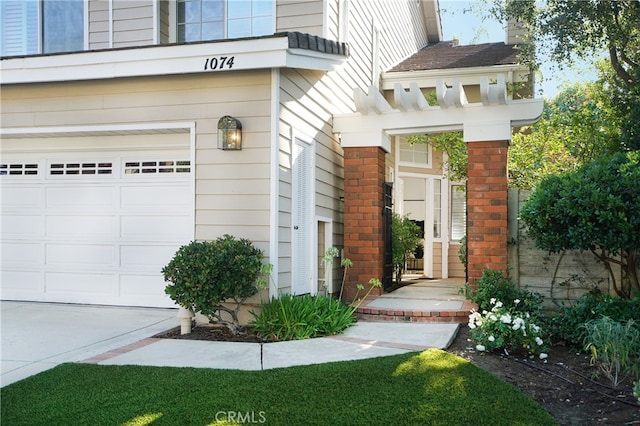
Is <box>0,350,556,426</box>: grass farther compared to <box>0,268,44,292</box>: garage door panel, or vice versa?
<box>0,268,44,292</box>: garage door panel

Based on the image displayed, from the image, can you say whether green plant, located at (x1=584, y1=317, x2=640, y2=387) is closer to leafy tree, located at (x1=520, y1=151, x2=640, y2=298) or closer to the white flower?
the white flower

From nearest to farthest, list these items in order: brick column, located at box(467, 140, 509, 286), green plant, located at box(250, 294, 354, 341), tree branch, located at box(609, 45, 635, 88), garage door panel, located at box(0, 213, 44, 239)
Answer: green plant, located at box(250, 294, 354, 341)
brick column, located at box(467, 140, 509, 286)
garage door panel, located at box(0, 213, 44, 239)
tree branch, located at box(609, 45, 635, 88)

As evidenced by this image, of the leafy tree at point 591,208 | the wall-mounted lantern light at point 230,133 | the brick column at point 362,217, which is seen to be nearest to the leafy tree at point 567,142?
the leafy tree at point 591,208

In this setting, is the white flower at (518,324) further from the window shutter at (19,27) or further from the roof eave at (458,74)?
the window shutter at (19,27)

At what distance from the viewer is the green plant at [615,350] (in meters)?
4.64

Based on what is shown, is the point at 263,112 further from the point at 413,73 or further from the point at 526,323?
the point at 413,73

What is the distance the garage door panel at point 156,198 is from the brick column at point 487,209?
3689mm

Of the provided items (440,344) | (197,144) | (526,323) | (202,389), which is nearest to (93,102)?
(197,144)

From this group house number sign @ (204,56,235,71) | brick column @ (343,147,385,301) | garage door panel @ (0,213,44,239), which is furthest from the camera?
brick column @ (343,147,385,301)

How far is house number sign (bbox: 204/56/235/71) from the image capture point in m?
6.47

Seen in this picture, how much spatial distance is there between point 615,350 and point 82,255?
253 inches

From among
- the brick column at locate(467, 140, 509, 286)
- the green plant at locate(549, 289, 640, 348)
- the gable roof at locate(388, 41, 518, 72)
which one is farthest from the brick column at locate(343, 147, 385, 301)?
the gable roof at locate(388, 41, 518, 72)

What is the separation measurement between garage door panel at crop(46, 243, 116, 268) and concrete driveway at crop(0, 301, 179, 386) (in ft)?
1.87

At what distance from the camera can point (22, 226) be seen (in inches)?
321
